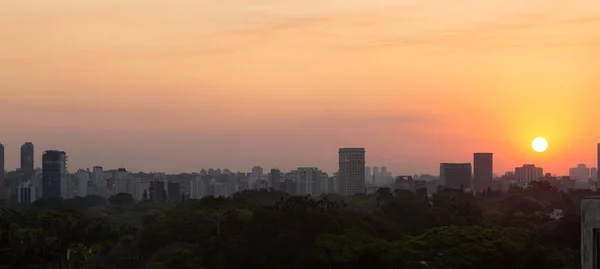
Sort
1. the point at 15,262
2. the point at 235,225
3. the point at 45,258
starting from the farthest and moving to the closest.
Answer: the point at 235,225, the point at 45,258, the point at 15,262

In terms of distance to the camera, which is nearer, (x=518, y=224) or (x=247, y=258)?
(x=247, y=258)

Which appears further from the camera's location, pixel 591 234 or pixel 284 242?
pixel 284 242

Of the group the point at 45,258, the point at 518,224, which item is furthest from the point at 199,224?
the point at 518,224

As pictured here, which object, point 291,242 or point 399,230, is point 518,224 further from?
point 291,242

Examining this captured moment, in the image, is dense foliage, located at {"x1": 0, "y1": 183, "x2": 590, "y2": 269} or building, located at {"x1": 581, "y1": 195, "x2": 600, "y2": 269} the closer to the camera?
building, located at {"x1": 581, "y1": 195, "x2": 600, "y2": 269}

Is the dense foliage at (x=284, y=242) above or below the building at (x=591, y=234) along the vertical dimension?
below

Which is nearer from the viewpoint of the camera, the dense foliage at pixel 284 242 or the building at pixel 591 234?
the building at pixel 591 234

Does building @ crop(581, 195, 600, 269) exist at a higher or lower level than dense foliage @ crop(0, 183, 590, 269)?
higher

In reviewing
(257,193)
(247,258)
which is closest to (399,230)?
(247,258)

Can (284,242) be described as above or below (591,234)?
below

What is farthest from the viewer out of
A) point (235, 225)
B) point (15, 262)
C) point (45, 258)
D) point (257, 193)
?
point (257, 193)
